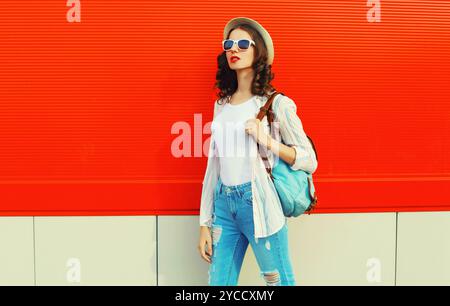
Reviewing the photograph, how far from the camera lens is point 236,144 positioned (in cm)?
212

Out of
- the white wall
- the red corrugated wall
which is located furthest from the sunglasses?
the white wall

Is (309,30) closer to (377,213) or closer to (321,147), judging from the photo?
(321,147)

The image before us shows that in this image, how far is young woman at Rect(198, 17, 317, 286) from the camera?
6.77 feet

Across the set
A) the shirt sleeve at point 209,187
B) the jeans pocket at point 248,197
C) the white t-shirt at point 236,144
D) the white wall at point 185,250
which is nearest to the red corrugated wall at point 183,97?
the white wall at point 185,250

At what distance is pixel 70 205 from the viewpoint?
2.63 meters

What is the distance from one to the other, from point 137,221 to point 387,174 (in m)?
1.71

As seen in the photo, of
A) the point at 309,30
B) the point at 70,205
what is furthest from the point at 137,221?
the point at 309,30

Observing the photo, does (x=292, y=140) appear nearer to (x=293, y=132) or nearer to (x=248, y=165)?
(x=293, y=132)

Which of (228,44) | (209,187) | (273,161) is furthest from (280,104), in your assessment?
(209,187)

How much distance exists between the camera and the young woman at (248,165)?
206 centimetres

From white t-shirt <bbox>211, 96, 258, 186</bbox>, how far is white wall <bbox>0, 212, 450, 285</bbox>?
2.35 feet

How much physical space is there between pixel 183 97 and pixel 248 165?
2.75 feet

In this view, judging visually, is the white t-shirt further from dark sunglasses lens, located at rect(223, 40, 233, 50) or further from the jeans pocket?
dark sunglasses lens, located at rect(223, 40, 233, 50)

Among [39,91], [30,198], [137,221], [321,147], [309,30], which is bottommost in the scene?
[137,221]
